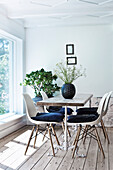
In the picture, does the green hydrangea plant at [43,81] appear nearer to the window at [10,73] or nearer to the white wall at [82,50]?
the window at [10,73]

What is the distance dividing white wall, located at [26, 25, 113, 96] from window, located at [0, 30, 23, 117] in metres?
0.30

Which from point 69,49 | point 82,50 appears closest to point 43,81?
point 69,49

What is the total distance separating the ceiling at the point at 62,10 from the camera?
164 inches

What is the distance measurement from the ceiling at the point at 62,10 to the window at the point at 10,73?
23.0 inches

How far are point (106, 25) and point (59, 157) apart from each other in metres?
3.46

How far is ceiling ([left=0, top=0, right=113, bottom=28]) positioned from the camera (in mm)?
4164

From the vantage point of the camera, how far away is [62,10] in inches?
181

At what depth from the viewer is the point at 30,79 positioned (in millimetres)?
5211

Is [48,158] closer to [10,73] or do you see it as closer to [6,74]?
→ [6,74]

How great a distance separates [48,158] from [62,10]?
9.36 feet

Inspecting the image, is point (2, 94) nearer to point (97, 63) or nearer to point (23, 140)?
point (23, 140)

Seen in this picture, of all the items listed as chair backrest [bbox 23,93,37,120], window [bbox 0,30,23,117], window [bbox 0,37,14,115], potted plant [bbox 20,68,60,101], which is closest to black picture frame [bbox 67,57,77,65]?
potted plant [bbox 20,68,60,101]

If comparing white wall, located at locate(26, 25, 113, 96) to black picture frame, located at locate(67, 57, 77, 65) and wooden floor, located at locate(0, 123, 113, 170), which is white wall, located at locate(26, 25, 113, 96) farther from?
wooden floor, located at locate(0, 123, 113, 170)

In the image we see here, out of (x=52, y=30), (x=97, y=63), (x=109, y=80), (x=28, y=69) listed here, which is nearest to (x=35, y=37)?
(x=52, y=30)
